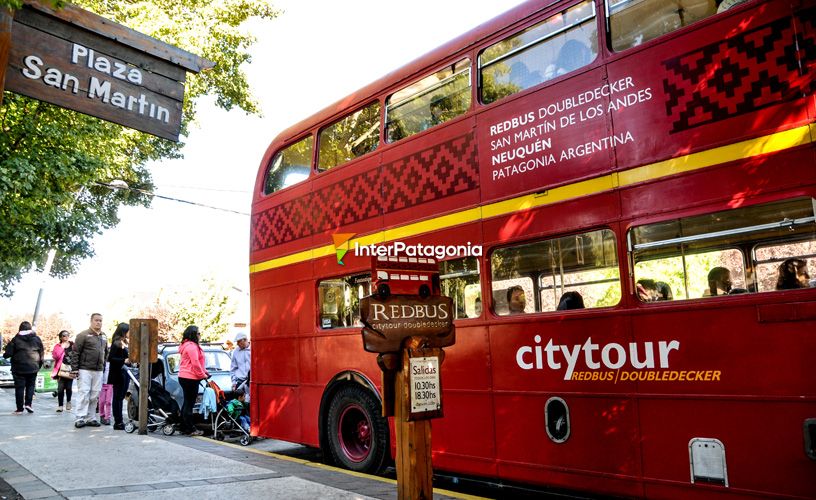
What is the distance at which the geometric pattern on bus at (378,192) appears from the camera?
605 centimetres

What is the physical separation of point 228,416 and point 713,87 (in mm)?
7854

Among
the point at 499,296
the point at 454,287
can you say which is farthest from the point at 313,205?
the point at 499,296

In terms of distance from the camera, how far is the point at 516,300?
548cm

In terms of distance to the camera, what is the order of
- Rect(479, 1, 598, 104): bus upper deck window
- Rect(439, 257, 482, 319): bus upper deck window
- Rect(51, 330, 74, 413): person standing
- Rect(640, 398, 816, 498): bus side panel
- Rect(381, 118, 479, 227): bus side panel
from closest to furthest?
Rect(640, 398, 816, 498): bus side panel → Rect(479, 1, 598, 104): bus upper deck window → Rect(439, 257, 482, 319): bus upper deck window → Rect(381, 118, 479, 227): bus side panel → Rect(51, 330, 74, 413): person standing

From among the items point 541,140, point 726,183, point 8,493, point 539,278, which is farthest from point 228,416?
point 726,183

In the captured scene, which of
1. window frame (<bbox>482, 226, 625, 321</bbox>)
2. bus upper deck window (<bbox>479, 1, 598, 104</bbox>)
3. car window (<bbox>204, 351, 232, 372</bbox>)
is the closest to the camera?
window frame (<bbox>482, 226, 625, 321</bbox>)

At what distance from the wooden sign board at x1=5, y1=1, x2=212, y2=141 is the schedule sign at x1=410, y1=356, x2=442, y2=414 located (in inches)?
94.8

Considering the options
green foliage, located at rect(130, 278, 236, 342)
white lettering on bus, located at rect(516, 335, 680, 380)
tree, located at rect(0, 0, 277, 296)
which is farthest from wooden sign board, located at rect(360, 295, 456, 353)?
green foliage, located at rect(130, 278, 236, 342)

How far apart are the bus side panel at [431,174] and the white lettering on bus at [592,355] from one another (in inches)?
58.1

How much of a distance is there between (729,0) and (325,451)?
596 cm

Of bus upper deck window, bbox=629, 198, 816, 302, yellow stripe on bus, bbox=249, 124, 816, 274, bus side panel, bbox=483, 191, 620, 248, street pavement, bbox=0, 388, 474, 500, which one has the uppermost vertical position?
yellow stripe on bus, bbox=249, 124, 816, 274

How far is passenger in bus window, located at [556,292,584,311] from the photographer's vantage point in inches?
197

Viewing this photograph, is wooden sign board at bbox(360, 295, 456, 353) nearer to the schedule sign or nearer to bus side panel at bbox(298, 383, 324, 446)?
the schedule sign

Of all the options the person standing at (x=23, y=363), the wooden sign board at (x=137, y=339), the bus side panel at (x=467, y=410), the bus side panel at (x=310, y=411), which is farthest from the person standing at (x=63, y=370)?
the bus side panel at (x=467, y=410)
